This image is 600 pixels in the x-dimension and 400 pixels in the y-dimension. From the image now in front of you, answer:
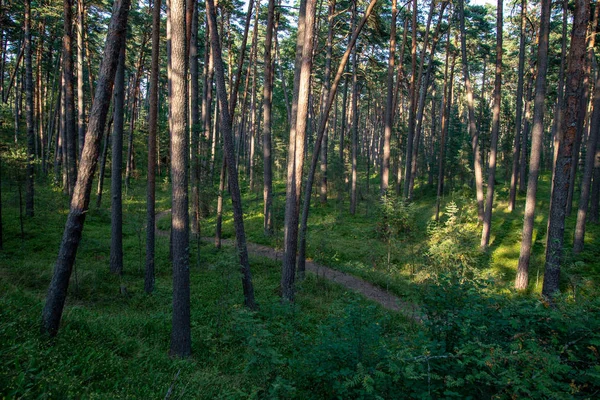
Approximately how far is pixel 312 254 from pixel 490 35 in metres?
23.8

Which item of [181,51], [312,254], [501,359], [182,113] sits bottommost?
[312,254]

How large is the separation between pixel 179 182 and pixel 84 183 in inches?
64.8

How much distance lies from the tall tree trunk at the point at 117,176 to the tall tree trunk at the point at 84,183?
5.46m

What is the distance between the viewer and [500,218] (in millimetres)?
20797

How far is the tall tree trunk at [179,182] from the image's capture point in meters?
6.55

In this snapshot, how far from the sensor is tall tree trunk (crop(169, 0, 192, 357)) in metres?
6.55

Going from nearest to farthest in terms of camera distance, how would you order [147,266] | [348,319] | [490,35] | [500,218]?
[348,319] < [147,266] < [500,218] < [490,35]

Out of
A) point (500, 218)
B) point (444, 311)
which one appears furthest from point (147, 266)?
point (500, 218)

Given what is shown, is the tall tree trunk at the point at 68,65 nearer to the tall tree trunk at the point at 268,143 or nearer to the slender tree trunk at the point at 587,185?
the tall tree trunk at the point at 268,143

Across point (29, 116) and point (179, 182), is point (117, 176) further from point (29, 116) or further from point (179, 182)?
point (29, 116)

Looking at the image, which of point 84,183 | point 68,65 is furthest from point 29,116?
point 84,183

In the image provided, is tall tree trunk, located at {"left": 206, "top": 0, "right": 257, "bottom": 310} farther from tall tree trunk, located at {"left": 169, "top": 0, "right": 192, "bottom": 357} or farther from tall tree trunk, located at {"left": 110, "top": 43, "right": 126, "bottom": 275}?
tall tree trunk, located at {"left": 110, "top": 43, "right": 126, "bottom": 275}

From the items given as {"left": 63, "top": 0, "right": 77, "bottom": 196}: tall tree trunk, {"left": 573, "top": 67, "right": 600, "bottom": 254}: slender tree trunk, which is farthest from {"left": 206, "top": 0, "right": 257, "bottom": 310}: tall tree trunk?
{"left": 573, "top": 67, "right": 600, "bottom": 254}: slender tree trunk

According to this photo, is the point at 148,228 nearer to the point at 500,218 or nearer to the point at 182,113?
the point at 182,113
